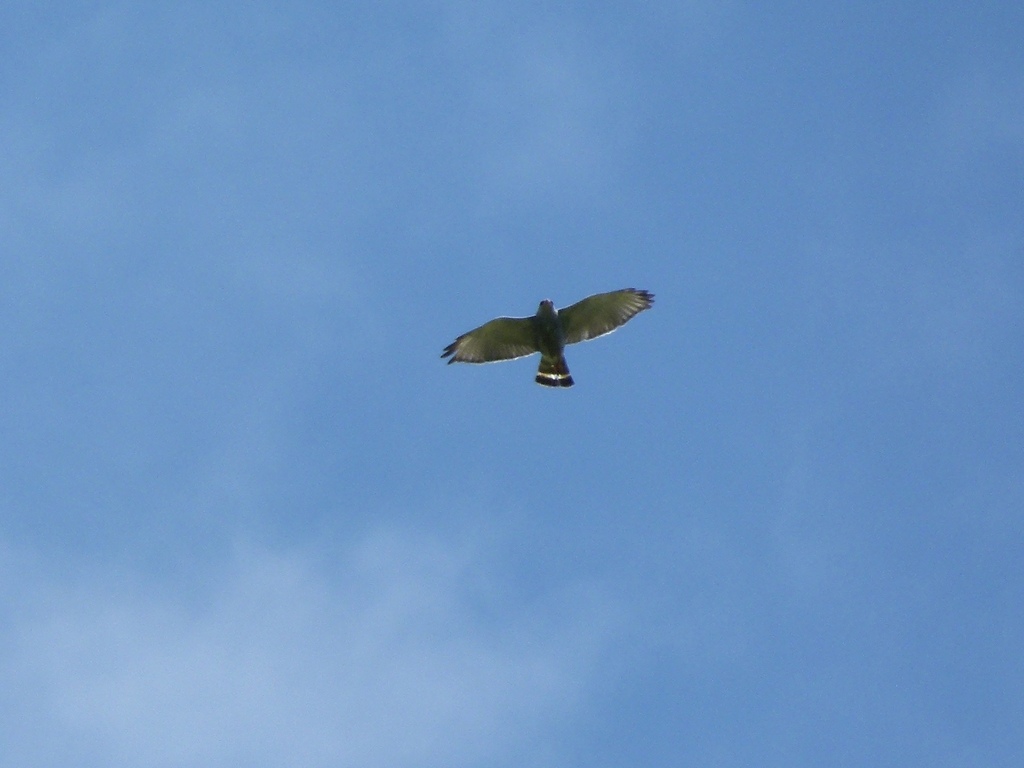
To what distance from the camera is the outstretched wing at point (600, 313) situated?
37531 millimetres

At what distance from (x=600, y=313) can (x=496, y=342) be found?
1956 millimetres

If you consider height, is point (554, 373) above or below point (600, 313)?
below

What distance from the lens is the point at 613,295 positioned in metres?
37.6

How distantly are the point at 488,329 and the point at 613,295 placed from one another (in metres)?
2.33

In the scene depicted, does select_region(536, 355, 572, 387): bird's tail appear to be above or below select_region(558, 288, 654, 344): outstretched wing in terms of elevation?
below

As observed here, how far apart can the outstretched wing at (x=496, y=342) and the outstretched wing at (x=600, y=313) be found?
0.67 metres

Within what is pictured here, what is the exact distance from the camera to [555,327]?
37.5 meters

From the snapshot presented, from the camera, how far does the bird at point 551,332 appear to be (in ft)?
123

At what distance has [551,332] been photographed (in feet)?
123

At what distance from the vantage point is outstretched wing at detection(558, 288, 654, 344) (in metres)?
37.5

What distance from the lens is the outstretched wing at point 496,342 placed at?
3741 centimetres

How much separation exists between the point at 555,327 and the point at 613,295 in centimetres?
120

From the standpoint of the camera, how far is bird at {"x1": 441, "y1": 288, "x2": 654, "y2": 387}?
3741cm

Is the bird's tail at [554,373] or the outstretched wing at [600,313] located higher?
the outstretched wing at [600,313]
